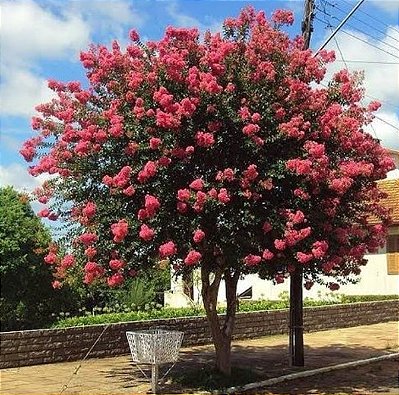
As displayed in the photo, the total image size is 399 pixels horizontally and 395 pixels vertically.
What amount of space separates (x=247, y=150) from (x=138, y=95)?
161 cm

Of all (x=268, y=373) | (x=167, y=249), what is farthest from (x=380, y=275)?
(x=167, y=249)

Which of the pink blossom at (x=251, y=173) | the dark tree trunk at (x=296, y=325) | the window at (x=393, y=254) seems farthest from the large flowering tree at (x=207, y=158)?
the window at (x=393, y=254)

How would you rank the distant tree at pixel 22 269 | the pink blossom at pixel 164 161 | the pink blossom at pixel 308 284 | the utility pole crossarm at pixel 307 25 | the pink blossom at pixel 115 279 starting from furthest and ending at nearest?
the distant tree at pixel 22 269, the utility pole crossarm at pixel 307 25, the pink blossom at pixel 308 284, the pink blossom at pixel 115 279, the pink blossom at pixel 164 161

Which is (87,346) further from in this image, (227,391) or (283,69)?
(283,69)

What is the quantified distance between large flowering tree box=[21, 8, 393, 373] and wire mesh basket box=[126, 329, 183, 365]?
901mm

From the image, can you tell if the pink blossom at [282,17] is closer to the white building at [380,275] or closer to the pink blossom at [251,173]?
the pink blossom at [251,173]

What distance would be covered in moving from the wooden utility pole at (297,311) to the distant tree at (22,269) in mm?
4989

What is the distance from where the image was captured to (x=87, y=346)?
11.9 m

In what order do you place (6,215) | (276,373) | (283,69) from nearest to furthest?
(283,69) → (276,373) → (6,215)

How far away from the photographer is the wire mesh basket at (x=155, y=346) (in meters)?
8.55

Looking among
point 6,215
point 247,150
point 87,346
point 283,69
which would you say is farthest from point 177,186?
point 6,215

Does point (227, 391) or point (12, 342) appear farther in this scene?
point (12, 342)

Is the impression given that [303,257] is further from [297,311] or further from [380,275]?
[380,275]

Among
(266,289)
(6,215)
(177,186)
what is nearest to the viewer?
(177,186)
